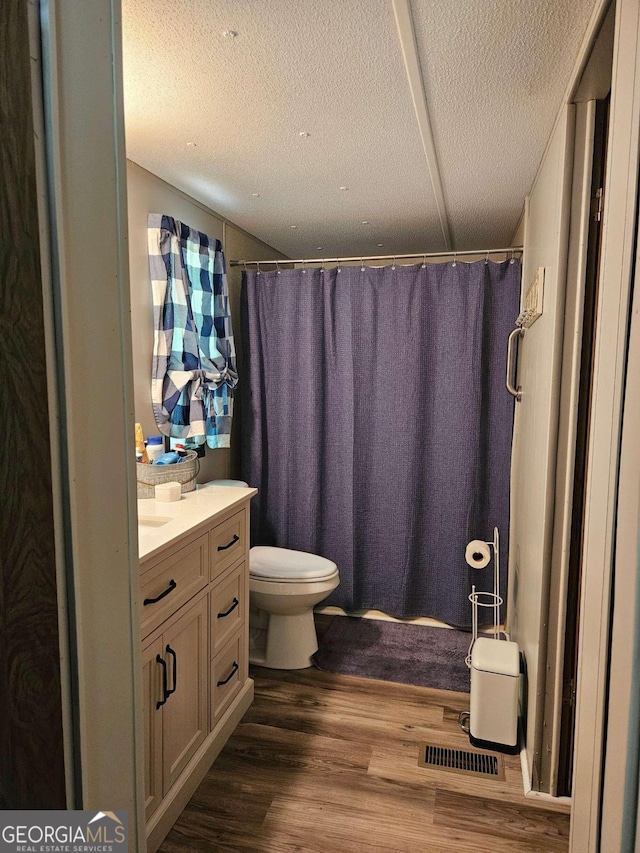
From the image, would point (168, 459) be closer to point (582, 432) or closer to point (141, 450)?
point (141, 450)

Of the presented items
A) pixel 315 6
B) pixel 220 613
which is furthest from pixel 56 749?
pixel 315 6

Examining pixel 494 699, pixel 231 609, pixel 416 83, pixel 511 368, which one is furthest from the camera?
pixel 511 368

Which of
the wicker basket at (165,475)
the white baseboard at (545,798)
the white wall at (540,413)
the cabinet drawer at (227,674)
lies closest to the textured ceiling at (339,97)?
the white wall at (540,413)

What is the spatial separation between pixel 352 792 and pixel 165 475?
4.28ft

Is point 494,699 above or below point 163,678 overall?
below

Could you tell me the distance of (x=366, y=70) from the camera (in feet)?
4.87

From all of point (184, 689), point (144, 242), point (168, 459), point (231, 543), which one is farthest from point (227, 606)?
point (144, 242)

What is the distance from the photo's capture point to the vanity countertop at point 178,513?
5.12 feet

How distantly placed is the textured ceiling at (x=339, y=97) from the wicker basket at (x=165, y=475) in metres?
1.19

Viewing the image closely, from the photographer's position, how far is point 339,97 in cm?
163

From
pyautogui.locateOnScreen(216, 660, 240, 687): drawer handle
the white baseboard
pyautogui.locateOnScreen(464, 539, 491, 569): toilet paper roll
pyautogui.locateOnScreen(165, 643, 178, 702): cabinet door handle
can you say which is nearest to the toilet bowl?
pyautogui.locateOnScreen(216, 660, 240, 687): drawer handle

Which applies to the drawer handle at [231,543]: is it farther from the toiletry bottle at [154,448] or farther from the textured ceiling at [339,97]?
the textured ceiling at [339,97]

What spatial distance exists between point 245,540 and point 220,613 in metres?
0.34

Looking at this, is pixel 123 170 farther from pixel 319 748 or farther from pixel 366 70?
pixel 319 748
